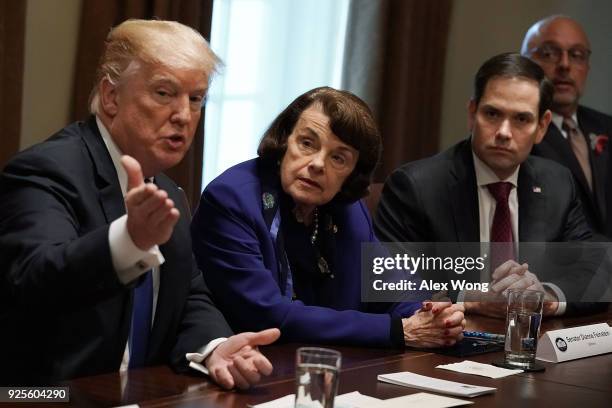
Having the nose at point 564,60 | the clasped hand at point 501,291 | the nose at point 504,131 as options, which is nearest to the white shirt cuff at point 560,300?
the clasped hand at point 501,291

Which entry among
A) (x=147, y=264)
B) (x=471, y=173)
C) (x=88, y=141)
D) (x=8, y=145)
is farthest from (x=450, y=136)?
(x=147, y=264)

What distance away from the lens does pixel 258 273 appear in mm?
2467

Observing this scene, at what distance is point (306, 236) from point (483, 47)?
346cm

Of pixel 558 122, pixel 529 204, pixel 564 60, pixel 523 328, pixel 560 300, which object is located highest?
pixel 564 60

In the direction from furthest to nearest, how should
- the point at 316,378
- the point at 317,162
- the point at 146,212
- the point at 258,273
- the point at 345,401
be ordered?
the point at 317,162 → the point at 258,273 → the point at 345,401 → the point at 146,212 → the point at 316,378

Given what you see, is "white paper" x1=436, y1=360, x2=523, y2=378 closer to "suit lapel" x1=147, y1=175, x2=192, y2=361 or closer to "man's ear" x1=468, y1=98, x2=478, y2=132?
"suit lapel" x1=147, y1=175, x2=192, y2=361

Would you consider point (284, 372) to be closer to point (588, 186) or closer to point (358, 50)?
point (588, 186)

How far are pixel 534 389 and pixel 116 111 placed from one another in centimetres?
114

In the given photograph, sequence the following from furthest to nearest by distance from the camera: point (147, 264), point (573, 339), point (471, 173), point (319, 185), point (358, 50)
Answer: point (358, 50), point (471, 173), point (319, 185), point (573, 339), point (147, 264)

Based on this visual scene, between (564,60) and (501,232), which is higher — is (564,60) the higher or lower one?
the higher one

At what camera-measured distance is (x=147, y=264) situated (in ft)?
5.67

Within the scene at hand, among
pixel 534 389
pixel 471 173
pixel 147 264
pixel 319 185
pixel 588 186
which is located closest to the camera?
pixel 147 264

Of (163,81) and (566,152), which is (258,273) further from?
(566,152)

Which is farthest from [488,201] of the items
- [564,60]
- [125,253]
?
[125,253]
